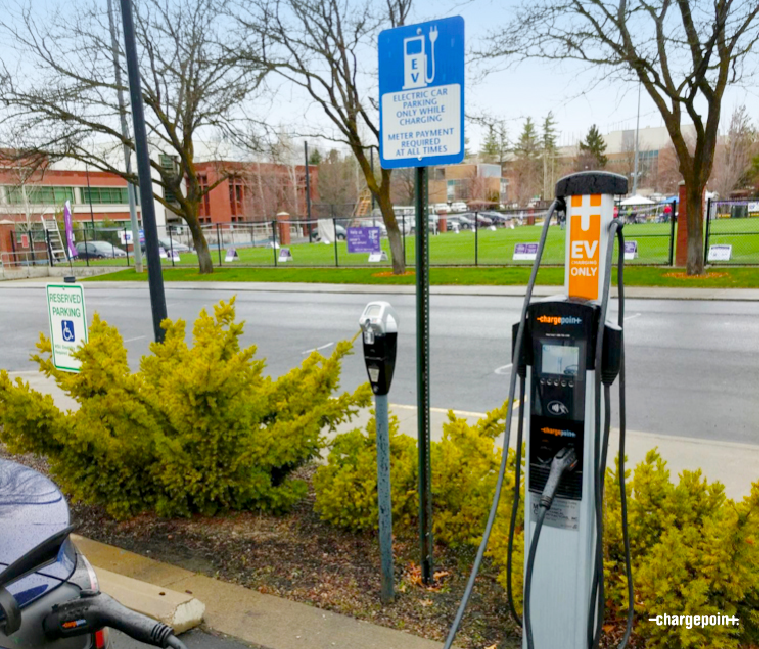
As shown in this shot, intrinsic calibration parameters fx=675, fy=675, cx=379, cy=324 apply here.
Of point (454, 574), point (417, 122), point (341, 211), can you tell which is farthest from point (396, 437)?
point (341, 211)

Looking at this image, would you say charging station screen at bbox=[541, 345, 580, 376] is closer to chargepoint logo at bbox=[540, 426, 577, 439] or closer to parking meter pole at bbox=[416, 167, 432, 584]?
chargepoint logo at bbox=[540, 426, 577, 439]

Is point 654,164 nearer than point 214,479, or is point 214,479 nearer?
point 214,479

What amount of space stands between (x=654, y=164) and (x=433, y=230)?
54568 millimetres

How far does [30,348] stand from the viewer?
1205 cm

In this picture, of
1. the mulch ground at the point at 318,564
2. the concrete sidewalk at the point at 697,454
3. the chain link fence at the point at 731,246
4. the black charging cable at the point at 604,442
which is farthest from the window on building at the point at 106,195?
the black charging cable at the point at 604,442

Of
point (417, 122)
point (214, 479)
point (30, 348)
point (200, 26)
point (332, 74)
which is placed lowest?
point (30, 348)

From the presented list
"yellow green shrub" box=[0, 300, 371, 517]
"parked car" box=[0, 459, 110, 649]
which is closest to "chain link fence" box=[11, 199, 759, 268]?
"yellow green shrub" box=[0, 300, 371, 517]

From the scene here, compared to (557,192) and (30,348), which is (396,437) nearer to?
(557,192)

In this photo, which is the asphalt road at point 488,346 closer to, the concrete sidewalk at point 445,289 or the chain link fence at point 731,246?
the concrete sidewalk at point 445,289

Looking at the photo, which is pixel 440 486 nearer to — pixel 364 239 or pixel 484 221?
pixel 364 239

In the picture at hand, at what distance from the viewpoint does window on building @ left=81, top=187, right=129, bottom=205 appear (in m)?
65.4

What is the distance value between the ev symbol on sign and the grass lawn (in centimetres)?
1453

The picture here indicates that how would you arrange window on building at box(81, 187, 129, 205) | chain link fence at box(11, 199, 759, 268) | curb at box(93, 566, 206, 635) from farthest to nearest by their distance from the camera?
window on building at box(81, 187, 129, 205)
chain link fence at box(11, 199, 759, 268)
curb at box(93, 566, 206, 635)

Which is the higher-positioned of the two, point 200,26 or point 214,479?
point 200,26
